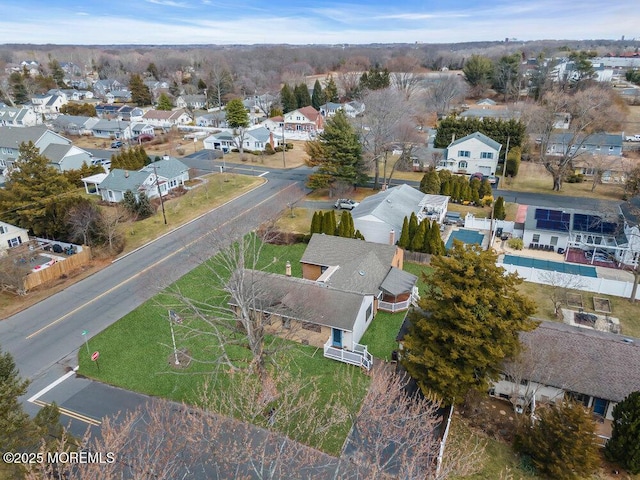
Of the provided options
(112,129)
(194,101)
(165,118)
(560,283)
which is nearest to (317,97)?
(194,101)

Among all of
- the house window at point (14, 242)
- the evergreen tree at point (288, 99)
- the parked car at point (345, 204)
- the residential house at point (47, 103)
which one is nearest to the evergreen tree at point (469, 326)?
the parked car at point (345, 204)

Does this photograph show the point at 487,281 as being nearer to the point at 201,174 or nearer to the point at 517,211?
the point at 517,211

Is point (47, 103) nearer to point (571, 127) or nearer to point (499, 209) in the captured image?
point (499, 209)

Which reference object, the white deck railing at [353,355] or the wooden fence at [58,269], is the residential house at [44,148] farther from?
the white deck railing at [353,355]

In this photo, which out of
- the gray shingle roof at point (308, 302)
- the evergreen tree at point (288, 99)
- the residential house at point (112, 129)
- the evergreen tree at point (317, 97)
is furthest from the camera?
the evergreen tree at point (317, 97)

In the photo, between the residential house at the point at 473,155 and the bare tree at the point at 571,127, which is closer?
the bare tree at the point at 571,127

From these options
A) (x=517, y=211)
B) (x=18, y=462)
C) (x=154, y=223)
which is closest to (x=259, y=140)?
(x=154, y=223)

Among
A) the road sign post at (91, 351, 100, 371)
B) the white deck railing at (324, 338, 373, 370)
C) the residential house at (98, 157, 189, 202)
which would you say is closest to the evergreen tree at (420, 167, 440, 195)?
the white deck railing at (324, 338, 373, 370)
